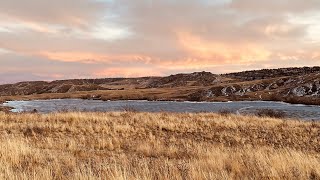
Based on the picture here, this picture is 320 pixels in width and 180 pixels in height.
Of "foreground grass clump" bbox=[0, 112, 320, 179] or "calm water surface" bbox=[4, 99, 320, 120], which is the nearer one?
"foreground grass clump" bbox=[0, 112, 320, 179]

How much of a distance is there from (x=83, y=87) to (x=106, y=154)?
184931 millimetres

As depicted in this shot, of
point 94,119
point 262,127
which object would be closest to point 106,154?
point 94,119

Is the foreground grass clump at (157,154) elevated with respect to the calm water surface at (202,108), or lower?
elevated

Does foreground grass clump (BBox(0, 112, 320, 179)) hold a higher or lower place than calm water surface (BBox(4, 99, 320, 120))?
higher

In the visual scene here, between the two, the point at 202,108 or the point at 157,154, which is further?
the point at 202,108

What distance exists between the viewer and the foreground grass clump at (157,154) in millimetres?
8727

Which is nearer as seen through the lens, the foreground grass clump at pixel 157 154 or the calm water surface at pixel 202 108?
the foreground grass clump at pixel 157 154

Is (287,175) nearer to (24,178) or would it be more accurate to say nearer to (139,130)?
(24,178)

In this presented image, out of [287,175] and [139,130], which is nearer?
[287,175]

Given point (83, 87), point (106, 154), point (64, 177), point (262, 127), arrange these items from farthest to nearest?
1. point (83, 87)
2. point (262, 127)
3. point (106, 154)
4. point (64, 177)

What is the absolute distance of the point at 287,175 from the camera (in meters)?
8.59

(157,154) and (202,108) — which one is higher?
(157,154)

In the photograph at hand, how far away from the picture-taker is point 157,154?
1280cm

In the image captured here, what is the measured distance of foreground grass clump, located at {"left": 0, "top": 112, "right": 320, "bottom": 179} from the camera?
344 inches
